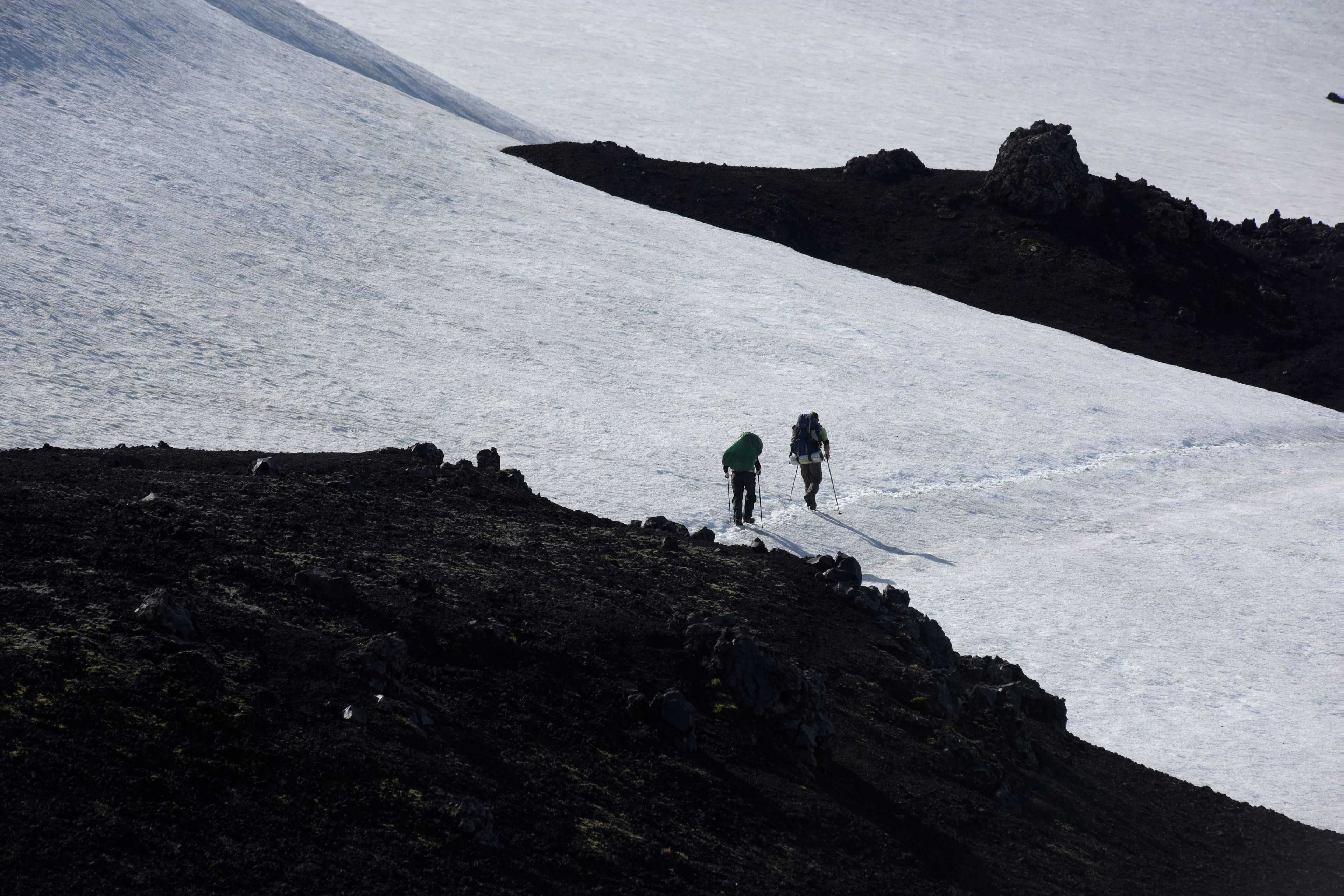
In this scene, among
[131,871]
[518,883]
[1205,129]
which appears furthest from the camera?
[1205,129]

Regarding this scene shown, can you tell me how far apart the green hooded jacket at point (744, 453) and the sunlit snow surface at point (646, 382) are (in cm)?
101

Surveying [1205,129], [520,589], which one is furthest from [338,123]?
[1205,129]

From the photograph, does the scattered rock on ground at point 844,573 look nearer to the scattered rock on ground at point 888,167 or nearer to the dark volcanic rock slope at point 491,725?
the dark volcanic rock slope at point 491,725

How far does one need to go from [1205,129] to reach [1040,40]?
20.7m

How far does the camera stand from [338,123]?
33406 millimetres

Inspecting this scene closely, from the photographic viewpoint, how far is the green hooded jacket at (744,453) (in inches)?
648

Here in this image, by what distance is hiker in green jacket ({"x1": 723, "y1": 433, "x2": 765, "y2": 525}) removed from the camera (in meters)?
16.5

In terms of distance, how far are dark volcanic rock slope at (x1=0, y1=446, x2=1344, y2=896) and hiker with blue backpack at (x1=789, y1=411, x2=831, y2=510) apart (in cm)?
541

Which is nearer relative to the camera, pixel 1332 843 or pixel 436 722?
pixel 436 722

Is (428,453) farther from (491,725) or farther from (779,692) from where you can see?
(779,692)

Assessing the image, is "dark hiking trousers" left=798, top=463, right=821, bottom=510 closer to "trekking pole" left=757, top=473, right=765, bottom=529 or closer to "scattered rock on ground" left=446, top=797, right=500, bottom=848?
"trekking pole" left=757, top=473, right=765, bottom=529

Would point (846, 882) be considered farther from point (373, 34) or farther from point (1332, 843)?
point (373, 34)

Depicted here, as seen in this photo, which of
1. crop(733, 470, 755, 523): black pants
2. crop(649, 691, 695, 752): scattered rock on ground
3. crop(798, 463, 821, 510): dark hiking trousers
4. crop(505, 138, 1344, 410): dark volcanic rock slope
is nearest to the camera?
crop(649, 691, 695, 752): scattered rock on ground

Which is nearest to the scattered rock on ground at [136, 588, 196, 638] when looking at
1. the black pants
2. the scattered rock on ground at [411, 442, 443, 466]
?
the scattered rock on ground at [411, 442, 443, 466]
